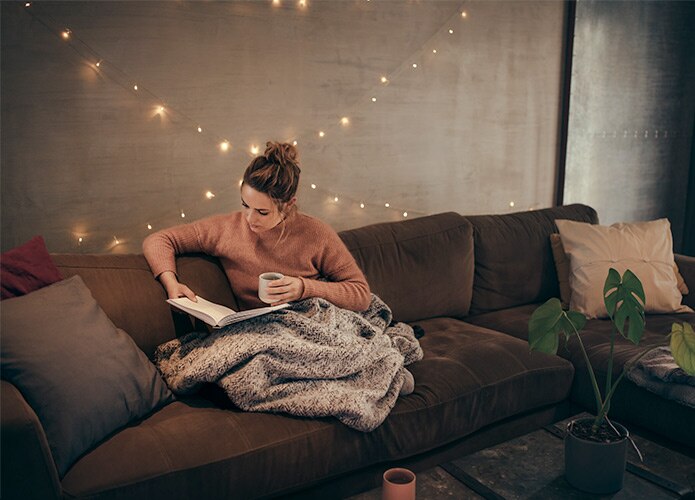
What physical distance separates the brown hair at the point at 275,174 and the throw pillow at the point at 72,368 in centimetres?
61

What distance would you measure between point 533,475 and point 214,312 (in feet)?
3.17

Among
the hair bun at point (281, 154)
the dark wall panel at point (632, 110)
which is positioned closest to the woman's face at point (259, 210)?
the hair bun at point (281, 154)

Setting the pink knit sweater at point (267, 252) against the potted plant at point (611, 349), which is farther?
the pink knit sweater at point (267, 252)

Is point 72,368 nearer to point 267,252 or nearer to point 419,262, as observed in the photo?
point 267,252

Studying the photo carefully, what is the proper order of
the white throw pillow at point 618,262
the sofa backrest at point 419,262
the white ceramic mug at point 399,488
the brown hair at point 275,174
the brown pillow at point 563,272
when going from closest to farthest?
the white ceramic mug at point 399,488 < the brown hair at point 275,174 < the sofa backrest at point 419,262 < the white throw pillow at point 618,262 < the brown pillow at point 563,272

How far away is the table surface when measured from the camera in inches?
62.8

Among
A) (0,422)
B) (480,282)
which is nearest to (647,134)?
(480,282)

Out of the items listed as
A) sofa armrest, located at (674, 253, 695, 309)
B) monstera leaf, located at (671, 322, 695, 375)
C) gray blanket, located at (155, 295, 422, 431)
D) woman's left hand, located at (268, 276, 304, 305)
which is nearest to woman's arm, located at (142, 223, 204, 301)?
gray blanket, located at (155, 295, 422, 431)

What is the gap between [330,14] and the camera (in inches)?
112

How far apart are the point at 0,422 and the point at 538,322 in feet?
3.83

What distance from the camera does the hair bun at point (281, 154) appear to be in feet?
7.20

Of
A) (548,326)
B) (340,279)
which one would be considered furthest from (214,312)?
(548,326)

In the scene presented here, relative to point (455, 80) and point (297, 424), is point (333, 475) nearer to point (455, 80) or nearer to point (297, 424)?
point (297, 424)

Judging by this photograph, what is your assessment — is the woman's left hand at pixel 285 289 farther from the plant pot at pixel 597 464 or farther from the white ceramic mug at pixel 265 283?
the plant pot at pixel 597 464
